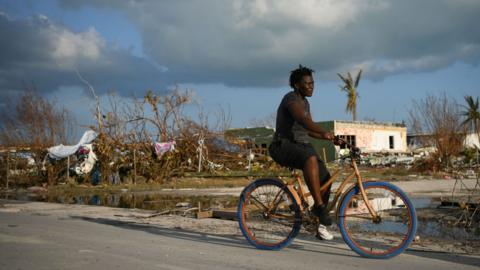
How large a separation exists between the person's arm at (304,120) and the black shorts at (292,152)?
205 millimetres

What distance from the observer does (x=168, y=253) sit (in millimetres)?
5395

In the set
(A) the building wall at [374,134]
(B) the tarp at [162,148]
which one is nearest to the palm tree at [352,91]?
(A) the building wall at [374,134]

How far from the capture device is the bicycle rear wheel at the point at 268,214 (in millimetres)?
5711

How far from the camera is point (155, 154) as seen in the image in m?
22.2

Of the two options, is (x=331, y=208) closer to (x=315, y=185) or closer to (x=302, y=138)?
(x=315, y=185)

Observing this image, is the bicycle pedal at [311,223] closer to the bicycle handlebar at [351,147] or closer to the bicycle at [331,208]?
the bicycle at [331,208]

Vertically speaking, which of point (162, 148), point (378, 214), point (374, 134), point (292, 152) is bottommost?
point (378, 214)

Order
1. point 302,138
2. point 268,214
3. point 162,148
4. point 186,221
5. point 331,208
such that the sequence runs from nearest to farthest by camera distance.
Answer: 1. point 331,208
2. point 302,138
3. point 268,214
4. point 186,221
5. point 162,148

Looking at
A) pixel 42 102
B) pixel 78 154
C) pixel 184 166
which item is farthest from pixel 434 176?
pixel 42 102

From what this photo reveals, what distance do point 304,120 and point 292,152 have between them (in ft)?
1.25

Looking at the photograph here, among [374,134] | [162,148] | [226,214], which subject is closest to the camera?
[226,214]

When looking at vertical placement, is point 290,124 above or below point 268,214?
above

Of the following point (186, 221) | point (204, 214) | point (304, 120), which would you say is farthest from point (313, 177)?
point (204, 214)

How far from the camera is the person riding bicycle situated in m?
5.41
